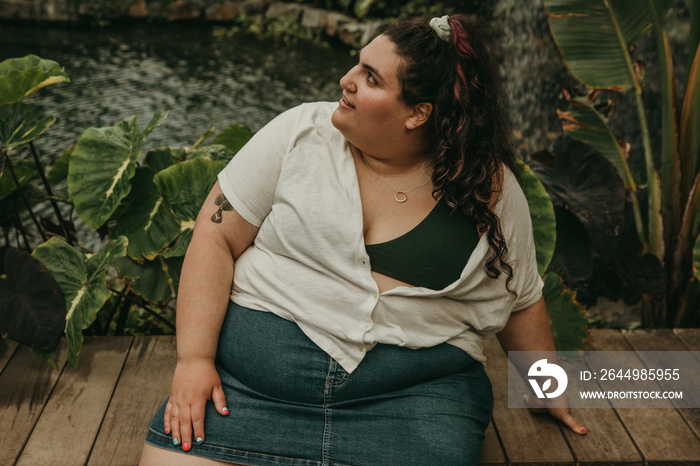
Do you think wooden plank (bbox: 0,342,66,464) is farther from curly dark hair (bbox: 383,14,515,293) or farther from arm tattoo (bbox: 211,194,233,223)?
curly dark hair (bbox: 383,14,515,293)

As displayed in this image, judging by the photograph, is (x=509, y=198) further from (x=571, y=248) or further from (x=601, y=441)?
(x=571, y=248)

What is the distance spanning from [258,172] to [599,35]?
154 centimetres

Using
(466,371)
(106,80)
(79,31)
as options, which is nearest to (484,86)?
(466,371)

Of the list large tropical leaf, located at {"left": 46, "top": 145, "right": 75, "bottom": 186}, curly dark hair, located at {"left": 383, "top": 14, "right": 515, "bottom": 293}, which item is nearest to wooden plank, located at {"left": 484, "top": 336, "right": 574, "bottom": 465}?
curly dark hair, located at {"left": 383, "top": 14, "right": 515, "bottom": 293}

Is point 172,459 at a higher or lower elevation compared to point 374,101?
lower

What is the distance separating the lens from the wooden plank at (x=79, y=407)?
5.27 feet

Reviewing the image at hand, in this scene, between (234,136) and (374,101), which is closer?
→ (374,101)

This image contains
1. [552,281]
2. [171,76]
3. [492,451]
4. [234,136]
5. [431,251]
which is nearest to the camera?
[431,251]

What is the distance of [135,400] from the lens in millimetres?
1799

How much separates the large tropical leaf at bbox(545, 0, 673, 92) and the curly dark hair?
1.05 metres

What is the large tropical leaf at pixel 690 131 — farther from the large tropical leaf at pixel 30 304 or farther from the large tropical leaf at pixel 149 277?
the large tropical leaf at pixel 30 304

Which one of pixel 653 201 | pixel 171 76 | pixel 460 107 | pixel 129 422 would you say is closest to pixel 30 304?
pixel 129 422

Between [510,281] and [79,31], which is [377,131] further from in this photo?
[79,31]

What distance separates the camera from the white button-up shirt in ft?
4.75
